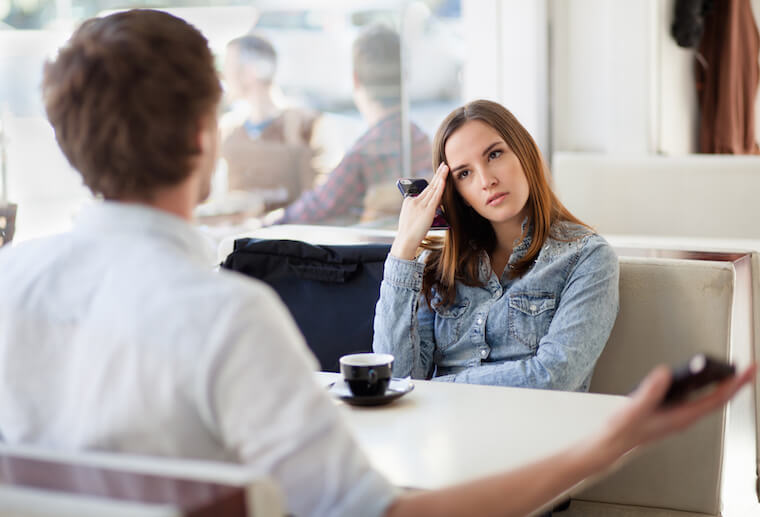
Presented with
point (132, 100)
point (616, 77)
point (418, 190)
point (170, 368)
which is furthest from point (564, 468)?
point (616, 77)

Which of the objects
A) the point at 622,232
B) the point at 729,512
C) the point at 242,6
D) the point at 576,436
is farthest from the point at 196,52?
the point at 242,6

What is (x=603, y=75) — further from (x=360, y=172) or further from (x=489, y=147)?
(x=489, y=147)

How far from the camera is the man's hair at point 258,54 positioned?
501cm

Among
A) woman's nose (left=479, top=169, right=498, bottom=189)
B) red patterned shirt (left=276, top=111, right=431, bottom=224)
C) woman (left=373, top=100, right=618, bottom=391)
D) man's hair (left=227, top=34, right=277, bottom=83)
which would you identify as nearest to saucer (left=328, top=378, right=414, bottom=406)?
woman (left=373, top=100, right=618, bottom=391)

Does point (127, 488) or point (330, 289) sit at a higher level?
point (127, 488)

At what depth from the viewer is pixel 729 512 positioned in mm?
1898

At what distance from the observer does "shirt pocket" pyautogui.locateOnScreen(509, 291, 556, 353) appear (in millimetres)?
1755

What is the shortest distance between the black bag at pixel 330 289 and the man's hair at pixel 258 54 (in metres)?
2.98

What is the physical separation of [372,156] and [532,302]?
10.4 feet

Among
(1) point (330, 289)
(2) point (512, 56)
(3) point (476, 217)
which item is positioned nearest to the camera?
(3) point (476, 217)

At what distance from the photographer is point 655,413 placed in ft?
2.57

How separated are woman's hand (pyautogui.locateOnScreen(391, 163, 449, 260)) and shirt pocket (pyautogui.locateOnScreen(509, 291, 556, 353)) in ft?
0.75

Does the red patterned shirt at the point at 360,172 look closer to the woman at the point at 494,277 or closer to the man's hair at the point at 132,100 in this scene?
the woman at the point at 494,277

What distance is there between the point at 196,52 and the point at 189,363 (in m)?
0.29
